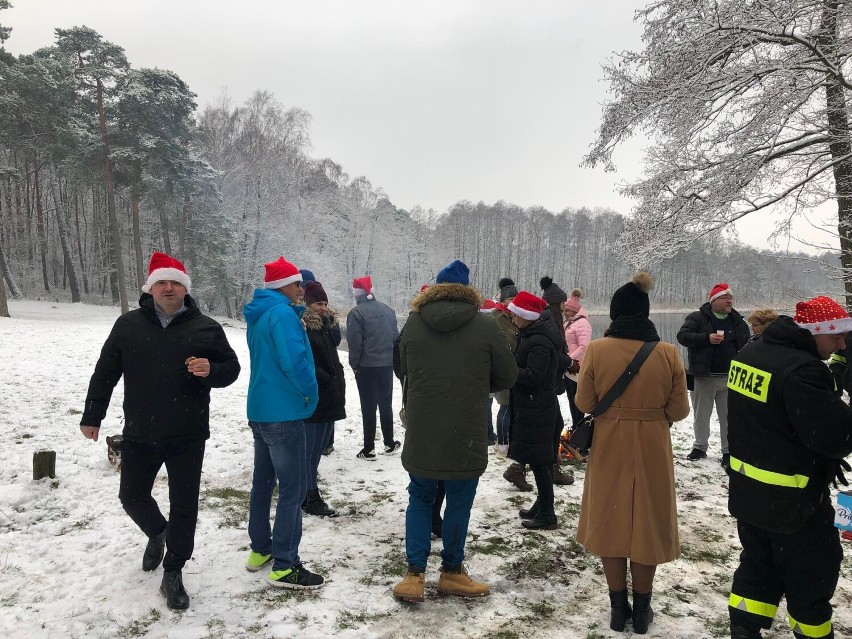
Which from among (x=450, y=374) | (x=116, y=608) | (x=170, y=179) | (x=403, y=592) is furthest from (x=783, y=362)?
(x=170, y=179)

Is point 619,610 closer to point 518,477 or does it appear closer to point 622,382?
point 622,382

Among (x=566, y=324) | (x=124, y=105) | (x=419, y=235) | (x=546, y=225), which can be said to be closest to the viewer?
(x=566, y=324)

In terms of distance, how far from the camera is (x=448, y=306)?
3.03 metres

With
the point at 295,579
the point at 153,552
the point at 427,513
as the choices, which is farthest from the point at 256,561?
the point at 427,513

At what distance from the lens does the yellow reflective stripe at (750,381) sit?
2352 mm

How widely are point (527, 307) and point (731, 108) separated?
5.61 meters

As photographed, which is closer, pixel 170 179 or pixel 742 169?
pixel 742 169

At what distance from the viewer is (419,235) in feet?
184

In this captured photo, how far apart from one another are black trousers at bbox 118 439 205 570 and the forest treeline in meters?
7.99

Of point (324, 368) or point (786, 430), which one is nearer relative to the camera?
point (786, 430)

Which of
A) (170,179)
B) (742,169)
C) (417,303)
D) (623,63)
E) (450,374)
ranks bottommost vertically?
(450,374)

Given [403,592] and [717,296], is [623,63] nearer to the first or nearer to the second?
[717,296]

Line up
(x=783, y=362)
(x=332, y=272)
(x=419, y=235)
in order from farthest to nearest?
1. (x=419, y=235)
2. (x=332, y=272)
3. (x=783, y=362)

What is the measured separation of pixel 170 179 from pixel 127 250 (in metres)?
15.9
